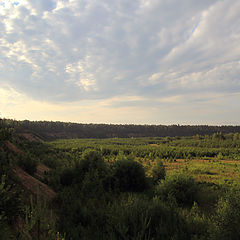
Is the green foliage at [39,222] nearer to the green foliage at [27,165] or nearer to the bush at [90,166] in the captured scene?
the bush at [90,166]

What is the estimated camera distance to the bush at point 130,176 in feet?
43.0

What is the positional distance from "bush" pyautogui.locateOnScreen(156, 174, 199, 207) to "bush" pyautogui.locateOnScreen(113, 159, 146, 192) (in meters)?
2.40

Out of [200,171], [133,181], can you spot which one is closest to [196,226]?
[133,181]

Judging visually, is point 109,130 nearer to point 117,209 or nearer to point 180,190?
point 180,190

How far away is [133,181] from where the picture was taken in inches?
525

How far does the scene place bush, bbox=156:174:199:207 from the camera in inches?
424

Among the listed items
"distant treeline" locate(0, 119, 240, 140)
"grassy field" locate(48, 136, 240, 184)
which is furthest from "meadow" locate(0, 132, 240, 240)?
"distant treeline" locate(0, 119, 240, 140)

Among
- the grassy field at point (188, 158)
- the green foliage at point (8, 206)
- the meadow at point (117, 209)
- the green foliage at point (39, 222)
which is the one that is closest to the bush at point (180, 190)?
the meadow at point (117, 209)

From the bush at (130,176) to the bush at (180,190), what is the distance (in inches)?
94.3

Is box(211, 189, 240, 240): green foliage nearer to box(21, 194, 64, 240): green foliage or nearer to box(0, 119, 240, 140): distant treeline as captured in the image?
box(21, 194, 64, 240): green foliage

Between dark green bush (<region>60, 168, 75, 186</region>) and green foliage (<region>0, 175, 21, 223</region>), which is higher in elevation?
green foliage (<region>0, 175, 21, 223</region>)

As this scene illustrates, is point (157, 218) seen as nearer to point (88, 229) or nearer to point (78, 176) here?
point (88, 229)

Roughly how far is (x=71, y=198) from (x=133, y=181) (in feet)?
19.1

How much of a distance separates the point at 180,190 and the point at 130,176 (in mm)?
3901
